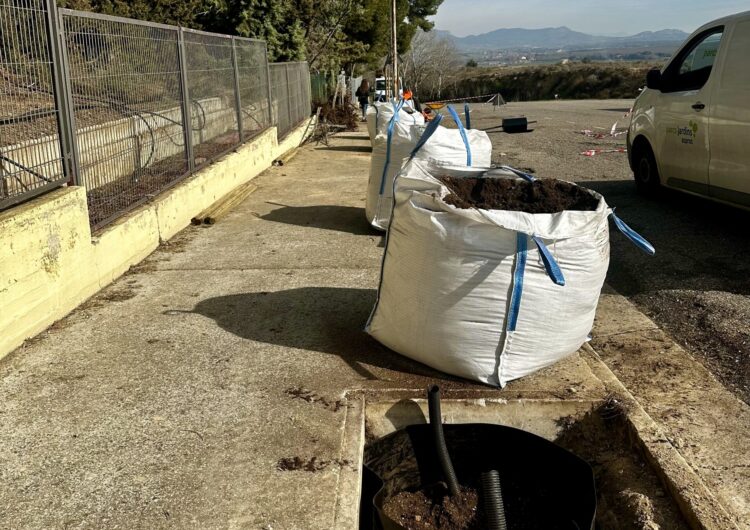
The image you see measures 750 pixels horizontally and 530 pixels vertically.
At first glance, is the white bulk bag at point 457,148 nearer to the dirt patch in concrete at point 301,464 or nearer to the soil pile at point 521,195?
the soil pile at point 521,195

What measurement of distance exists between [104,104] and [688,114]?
5482 mm

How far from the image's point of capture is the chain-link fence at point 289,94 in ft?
45.1

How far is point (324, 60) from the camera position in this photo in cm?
2497

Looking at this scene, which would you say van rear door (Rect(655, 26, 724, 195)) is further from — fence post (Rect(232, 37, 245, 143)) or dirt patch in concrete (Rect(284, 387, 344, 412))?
fence post (Rect(232, 37, 245, 143))

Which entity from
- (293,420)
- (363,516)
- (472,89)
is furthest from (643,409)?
(472,89)

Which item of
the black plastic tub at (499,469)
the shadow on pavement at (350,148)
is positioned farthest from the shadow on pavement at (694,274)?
the shadow on pavement at (350,148)

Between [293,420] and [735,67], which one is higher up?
[735,67]

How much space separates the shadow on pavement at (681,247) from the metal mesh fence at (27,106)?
426cm

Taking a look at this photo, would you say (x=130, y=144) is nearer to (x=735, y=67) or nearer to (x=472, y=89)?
(x=735, y=67)

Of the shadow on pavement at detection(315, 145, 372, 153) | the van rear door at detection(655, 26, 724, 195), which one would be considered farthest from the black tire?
the shadow on pavement at detection(315, 145, 372, 153)

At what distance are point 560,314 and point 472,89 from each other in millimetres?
66142

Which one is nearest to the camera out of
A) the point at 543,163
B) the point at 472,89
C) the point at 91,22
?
the point at 91,22

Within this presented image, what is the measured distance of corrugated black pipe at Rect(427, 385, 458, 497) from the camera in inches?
126

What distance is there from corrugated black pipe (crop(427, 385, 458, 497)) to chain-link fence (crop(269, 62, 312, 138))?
10.8 meters
